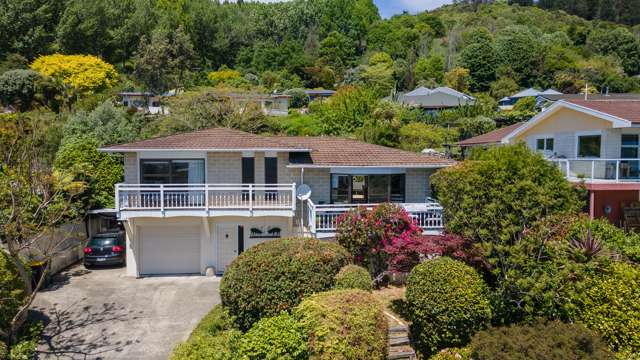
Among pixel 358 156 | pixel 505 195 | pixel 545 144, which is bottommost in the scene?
pixel 505 195

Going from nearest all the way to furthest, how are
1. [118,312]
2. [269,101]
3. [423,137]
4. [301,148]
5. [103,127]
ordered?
[118,312] → [301,148] → [103,127] → [423,137] → [269,101]

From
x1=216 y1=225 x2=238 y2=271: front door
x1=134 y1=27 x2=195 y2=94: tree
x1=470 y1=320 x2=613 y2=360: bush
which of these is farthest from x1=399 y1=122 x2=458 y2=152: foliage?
x1=134 y1=27 x2=195 y2=94: tree

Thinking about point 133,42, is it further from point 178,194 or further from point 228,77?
point 178,194

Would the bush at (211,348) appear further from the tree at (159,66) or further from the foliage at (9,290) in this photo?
the tree at (159,66)

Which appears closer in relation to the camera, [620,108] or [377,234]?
[377,234]

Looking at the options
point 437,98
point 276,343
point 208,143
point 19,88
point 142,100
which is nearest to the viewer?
point 276,343

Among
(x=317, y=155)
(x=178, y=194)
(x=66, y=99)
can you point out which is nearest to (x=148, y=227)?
(x=178, y=194)

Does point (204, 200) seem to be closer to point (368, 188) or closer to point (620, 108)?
point (368, 188)

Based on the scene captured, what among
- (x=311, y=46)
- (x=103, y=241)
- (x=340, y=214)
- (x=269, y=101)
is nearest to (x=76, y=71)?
(x=269, y=101)
